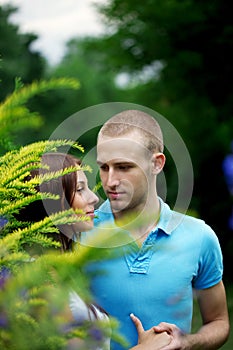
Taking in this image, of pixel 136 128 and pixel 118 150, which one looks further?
pixel 136 128

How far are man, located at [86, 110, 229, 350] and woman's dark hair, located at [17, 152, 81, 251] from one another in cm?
16

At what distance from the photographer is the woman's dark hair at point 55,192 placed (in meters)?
1.64

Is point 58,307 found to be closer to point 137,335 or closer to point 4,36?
point 137,335

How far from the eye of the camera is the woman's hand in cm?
195

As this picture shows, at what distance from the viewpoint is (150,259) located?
213 cm

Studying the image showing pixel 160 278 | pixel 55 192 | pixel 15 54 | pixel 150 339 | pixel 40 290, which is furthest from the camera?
pixel 15 54

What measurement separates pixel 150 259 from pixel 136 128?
1.39 ft

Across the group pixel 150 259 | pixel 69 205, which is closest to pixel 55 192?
pixel 69 205

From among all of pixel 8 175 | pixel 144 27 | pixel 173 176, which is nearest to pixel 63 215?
pixel 8 175

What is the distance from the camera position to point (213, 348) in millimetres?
2242

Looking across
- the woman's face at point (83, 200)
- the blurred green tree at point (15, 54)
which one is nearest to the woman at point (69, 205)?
the woman's face at point (83, 200)

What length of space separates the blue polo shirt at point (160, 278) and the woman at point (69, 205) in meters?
0.08

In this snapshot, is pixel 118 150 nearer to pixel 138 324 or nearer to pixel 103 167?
pixel 103 167

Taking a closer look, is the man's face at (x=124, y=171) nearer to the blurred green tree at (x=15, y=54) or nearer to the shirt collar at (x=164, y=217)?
the shirt collar at (x=164, y=217)
